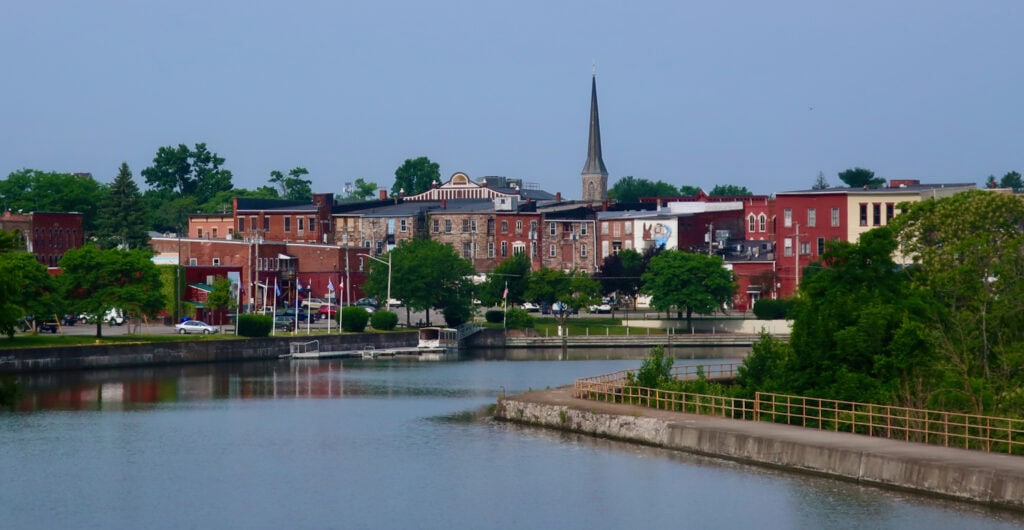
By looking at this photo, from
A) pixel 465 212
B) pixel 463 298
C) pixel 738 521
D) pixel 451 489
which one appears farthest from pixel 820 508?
pixel 465 212

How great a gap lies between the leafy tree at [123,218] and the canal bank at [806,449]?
9350 centimetres

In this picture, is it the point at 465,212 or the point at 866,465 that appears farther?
the point at 465,212

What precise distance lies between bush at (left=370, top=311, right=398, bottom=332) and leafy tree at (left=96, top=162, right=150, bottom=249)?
37588mm

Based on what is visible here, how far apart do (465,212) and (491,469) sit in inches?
4404

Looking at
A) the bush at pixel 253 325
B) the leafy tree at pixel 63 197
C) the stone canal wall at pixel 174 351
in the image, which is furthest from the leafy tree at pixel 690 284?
the leafy tree at pixel 63 197

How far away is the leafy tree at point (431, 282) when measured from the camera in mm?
134625

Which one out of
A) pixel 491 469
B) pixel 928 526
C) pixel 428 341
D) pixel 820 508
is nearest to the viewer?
pixel 928 526

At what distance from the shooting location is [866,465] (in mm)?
51375

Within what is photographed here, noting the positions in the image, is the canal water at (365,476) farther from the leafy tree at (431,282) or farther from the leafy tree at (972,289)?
the leafy tree at (431,282)

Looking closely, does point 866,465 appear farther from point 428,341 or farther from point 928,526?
point 428,341

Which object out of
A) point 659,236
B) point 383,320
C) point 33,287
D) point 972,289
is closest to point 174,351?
point 33,287

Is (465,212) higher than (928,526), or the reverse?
(465,212)

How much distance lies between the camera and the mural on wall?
6240 inches

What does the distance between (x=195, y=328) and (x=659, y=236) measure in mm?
55385
